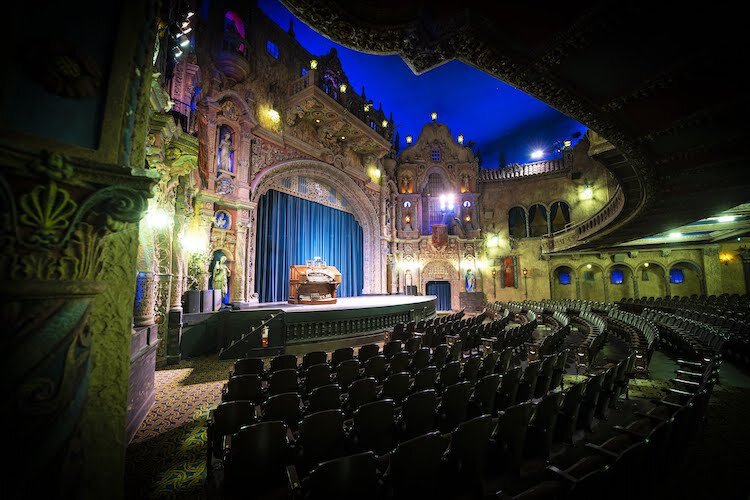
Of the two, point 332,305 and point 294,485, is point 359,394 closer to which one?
point 294,485

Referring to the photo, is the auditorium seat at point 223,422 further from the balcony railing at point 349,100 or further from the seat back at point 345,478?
the balcony railing at point 349,100

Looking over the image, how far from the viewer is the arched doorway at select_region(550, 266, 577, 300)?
18750mm

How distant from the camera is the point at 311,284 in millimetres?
12016

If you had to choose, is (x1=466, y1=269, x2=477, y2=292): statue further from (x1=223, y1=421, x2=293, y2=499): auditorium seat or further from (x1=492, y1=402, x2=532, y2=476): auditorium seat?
(x1=223, y1=421, x2=293, y2=499): auditorium seat

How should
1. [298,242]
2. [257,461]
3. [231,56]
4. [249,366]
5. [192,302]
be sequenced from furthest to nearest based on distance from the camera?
[298,242]
[231,56]
[192,302]
[249,366]
[257,461]

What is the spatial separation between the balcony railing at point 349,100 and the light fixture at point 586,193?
12879 mm

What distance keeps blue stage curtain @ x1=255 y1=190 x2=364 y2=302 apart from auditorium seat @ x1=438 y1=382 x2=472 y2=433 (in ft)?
38.2

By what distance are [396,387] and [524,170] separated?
2111cm

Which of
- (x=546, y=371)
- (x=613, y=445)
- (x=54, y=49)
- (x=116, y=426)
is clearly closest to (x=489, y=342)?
(x=546, y=371)

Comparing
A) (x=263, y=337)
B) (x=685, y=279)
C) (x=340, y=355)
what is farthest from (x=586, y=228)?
(x=263, y=337)

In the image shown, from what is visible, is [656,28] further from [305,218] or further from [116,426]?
[305,218]

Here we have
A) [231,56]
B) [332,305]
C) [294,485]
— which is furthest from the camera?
[332,305]

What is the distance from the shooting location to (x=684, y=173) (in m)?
4.99

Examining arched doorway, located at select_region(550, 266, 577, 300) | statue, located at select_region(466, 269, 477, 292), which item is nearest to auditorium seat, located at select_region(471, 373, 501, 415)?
statue, located at select_region(466, 269, 477, 292)
